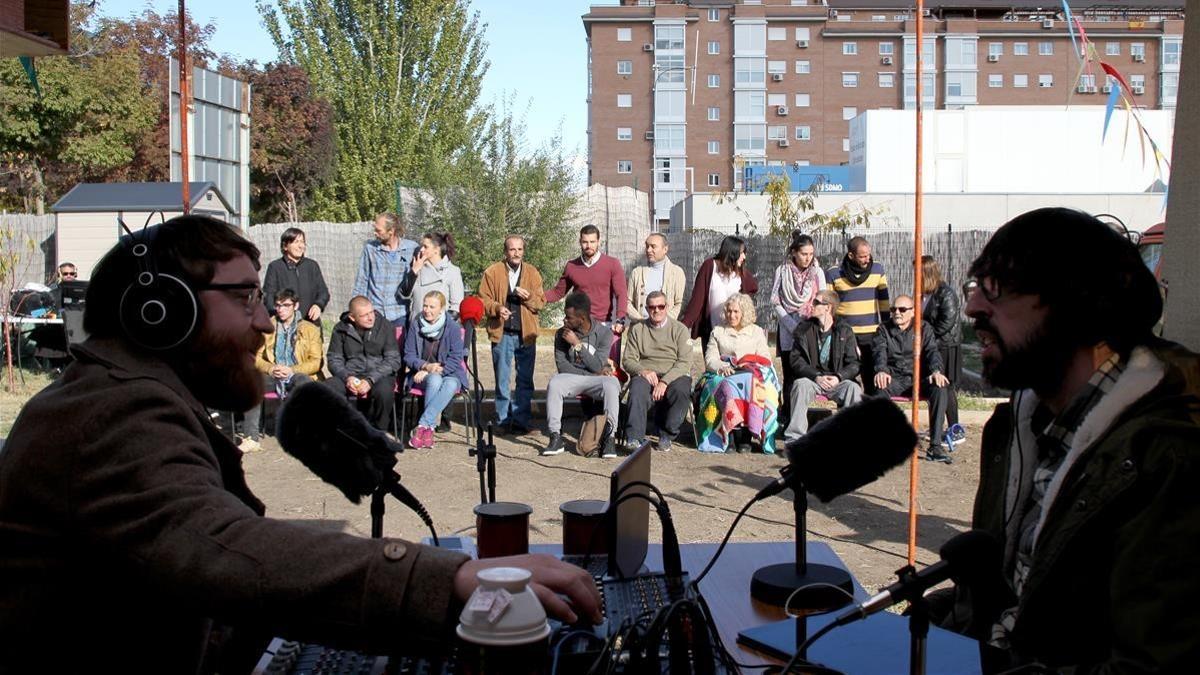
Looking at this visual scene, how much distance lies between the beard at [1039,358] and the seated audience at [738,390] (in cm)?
800

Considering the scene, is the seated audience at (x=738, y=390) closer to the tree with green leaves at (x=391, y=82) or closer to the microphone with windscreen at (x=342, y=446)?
the microphone with windscreen at (x=342, y=446)

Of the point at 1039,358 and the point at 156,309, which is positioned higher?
the point at 156,309

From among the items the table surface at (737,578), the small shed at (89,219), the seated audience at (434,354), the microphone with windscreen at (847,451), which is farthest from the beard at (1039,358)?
the small shed at (89,219)

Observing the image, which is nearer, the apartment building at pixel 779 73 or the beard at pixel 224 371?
the beard at pixel 224 371

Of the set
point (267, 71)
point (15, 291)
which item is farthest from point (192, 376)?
point (267, 71)

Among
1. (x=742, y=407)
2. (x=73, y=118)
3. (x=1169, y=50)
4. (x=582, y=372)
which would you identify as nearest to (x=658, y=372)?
(x=582, y=372)

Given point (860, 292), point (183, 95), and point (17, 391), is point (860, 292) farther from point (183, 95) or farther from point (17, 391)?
point (17, 391)

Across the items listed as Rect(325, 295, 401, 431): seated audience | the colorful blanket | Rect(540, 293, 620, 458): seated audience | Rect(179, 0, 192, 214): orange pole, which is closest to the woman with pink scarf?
the colorful blanket

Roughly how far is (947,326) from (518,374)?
4.24 m

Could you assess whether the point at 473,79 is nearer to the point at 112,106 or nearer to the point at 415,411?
the point at 112,106

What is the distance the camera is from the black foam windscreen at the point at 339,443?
251 cm

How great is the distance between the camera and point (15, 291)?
16156 millimetres

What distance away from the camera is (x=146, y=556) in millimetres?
1831

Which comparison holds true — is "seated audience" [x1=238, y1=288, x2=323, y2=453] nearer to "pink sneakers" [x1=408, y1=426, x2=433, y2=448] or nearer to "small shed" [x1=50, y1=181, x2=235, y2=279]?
"pink sneakers" [x1=408, y1=426, x2=433, y2=448]
